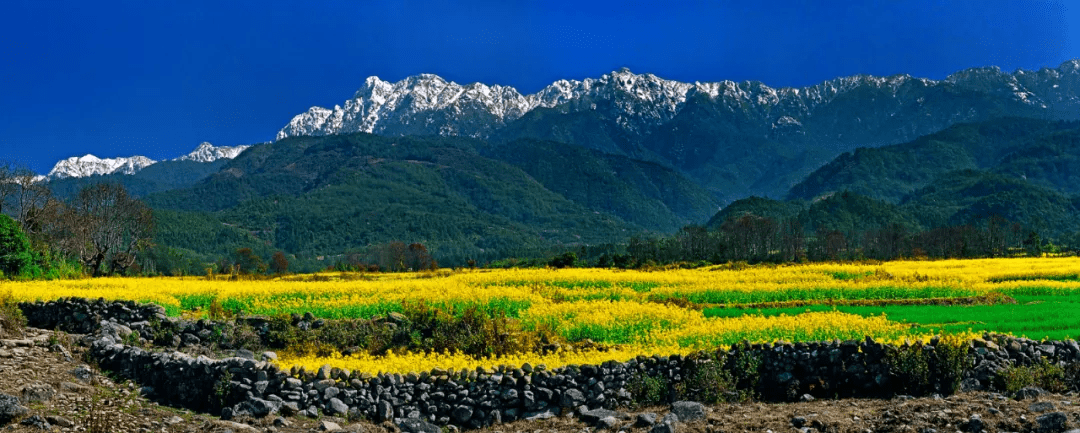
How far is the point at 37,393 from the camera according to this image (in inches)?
612

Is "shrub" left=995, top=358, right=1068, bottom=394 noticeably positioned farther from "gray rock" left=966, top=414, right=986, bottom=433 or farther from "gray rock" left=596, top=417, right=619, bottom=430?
"gray rock" left=596, top=417, right=619, bottom=430

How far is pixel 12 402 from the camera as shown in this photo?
1420 centimetres

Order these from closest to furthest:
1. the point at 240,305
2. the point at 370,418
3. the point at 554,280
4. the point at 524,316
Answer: the point at 370,418
the point at 524,316
the point at 240,305
the point at 554,280

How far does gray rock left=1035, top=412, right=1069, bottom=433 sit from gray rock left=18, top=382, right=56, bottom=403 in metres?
18.8

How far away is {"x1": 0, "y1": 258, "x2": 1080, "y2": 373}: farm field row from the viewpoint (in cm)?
2234

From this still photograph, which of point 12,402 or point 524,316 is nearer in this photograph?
point 12,402

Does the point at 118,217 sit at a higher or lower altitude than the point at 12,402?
higher

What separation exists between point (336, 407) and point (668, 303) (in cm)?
2238

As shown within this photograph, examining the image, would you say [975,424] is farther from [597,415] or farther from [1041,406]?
[597,415]

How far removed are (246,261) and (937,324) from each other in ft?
412

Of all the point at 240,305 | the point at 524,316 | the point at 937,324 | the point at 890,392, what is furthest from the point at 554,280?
the point at 890,392

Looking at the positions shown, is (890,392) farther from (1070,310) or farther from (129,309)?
(129,309)

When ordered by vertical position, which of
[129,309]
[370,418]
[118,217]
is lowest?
[370,418]

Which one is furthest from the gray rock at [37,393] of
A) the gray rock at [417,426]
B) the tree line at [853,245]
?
the tree line at [853,245]
